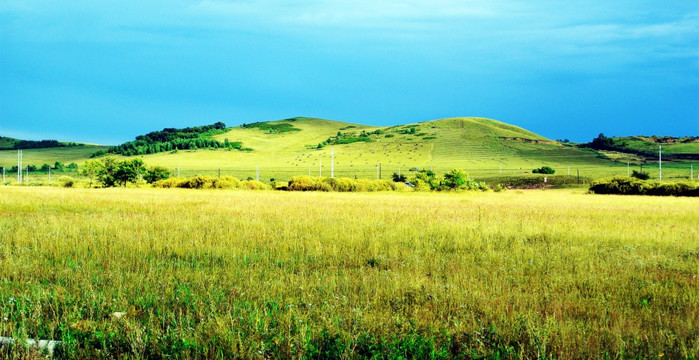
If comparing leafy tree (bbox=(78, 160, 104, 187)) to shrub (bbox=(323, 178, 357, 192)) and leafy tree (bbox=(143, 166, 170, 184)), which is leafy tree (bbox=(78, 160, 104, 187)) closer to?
leafy tree (bbox=(143, 166, 170, 184))

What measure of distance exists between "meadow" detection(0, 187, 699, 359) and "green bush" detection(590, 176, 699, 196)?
4171cm

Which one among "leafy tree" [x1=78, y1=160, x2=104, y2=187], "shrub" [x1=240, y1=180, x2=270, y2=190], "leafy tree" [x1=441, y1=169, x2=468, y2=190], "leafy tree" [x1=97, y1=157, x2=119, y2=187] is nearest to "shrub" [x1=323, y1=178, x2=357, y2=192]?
"shrub" [x1=240, y1=180, x2=270, y2=190]

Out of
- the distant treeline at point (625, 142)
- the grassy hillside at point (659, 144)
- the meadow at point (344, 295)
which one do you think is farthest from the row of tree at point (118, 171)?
the distant treeline at point (625, 142)

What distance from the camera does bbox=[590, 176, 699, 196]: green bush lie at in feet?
149

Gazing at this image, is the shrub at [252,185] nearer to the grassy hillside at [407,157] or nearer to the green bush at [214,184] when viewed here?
the green bush at [214,184]

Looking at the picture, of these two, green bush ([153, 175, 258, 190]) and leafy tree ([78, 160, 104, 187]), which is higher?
leafy tree ([78, 160, 104, 187])

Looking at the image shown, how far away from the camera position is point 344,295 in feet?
19.8

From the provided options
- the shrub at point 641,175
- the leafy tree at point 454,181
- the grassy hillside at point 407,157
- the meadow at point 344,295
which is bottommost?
the meadow at point 344,295

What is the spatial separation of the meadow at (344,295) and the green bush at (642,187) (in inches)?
1642

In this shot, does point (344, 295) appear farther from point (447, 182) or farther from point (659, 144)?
point (659, 144)

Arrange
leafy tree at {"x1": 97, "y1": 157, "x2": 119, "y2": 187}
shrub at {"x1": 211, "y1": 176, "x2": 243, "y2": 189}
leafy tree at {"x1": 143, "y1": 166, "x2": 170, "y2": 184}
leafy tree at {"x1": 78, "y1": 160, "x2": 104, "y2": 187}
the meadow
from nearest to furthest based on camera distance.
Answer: the meadow < shrub at {"x1": 211, "y1": 176, "x2": 243, "y2": 189} < leafy tree at {"x1": 97, "y1": 157, "x2": 119, "y2": 187} < leafy tree at {"x1": 78, "y1": 160, "x2": 104, "y2": 187} < leafy tree at {"x1": 143, "y1": 166, "x2": 170, "y2": 184}

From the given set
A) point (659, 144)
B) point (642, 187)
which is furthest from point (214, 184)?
point (659, 144)

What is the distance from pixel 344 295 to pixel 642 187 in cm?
5186

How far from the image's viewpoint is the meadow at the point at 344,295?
4.60m
